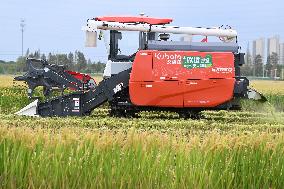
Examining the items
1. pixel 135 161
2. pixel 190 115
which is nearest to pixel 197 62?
pixel 190 115

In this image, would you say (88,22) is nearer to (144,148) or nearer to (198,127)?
(198,127)

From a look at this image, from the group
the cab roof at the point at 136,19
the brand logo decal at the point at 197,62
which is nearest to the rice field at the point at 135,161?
the brand logo decal at the point at 197,62

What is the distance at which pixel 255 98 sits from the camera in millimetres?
13219

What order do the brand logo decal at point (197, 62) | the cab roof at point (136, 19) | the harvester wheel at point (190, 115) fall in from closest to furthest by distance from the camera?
the brand logo decal at point (197, 62) < the cab roof at point (136, 19) < the harvester wheel at point (190, 115)

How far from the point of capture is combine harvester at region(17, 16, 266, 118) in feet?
41.1

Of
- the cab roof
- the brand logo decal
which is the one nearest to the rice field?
the brand logo decal

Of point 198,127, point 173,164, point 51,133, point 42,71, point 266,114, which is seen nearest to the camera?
point 173,164

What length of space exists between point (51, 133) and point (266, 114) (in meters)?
9.66

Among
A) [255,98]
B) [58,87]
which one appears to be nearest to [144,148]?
[255,98]

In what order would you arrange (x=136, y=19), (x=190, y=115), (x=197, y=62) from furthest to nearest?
(x=190, y=115) < (x=136, y=19) < (x=197, y=62)

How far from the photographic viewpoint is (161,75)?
41.1 feet

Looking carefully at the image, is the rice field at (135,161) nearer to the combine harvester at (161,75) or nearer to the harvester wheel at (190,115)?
the combine harvester at (161,75)

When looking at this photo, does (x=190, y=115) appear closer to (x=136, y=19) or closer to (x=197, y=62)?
(x=197, y=62)

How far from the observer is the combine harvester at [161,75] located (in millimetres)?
12516
